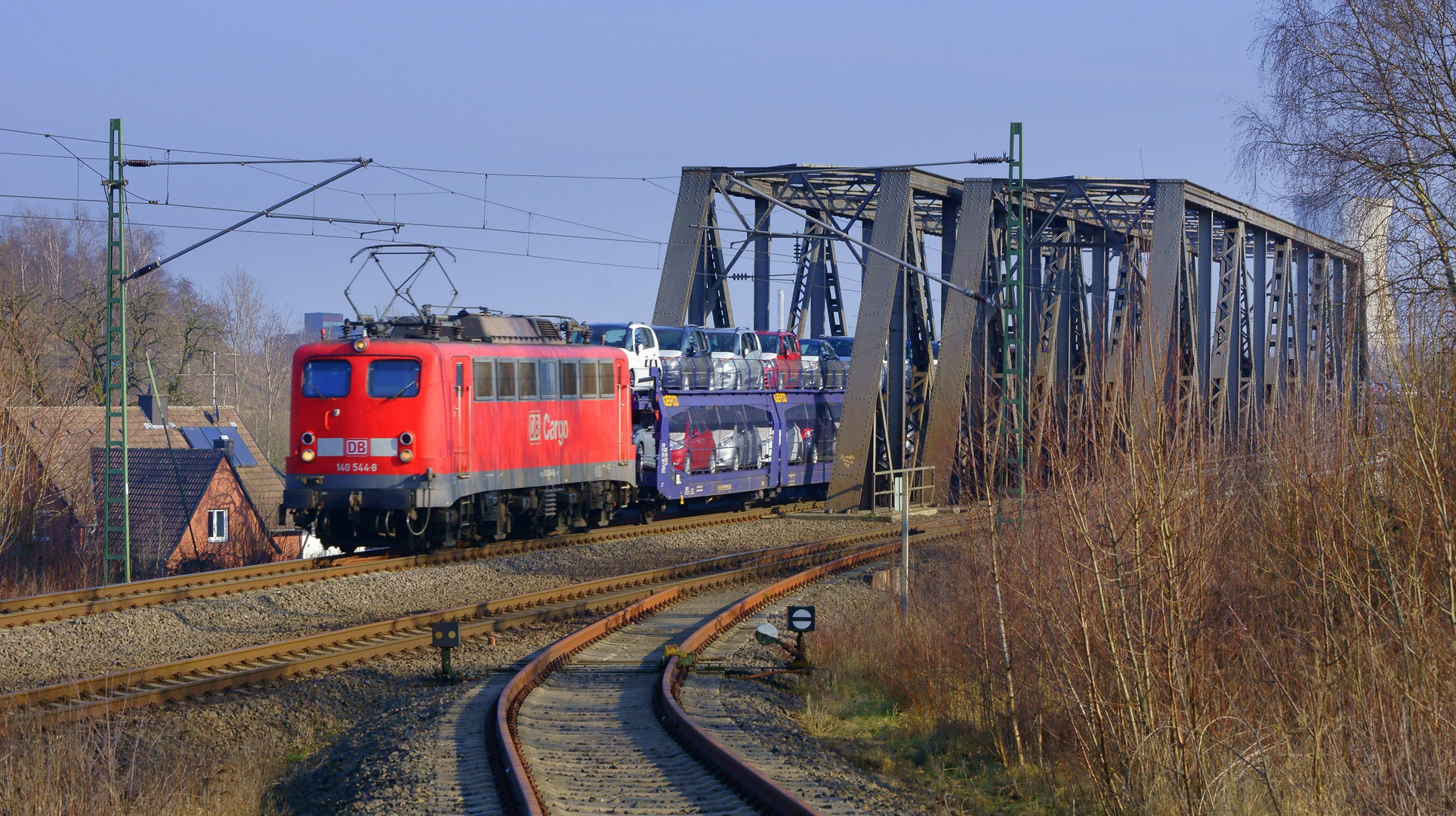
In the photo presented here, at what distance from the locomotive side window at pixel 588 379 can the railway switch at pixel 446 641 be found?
11492 millimetres

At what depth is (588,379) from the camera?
23734 millimetres

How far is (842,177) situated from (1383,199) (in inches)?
658

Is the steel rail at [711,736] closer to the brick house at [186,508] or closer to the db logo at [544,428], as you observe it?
the db logo at [544,428]

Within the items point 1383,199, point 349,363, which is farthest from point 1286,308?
point 349,363

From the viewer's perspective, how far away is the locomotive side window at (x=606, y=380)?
79.1ft

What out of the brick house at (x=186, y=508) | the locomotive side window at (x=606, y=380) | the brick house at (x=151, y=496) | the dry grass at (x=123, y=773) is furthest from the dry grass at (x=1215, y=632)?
the brick house at (x=186, y=508)

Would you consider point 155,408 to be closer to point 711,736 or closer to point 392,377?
point 392,377

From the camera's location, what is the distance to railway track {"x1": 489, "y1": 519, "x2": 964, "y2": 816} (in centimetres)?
789

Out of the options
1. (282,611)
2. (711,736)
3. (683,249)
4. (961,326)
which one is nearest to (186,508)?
(683,249)

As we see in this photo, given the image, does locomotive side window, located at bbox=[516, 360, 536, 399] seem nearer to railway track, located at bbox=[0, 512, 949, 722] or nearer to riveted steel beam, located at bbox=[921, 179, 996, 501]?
railway track, located at bbox=[0, 512, 949, 722]

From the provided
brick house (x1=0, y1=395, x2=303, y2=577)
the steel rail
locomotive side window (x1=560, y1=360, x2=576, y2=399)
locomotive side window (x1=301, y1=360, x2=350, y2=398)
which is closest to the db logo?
locomotive side window (x1=560, y1=360, x2=576, y2=399)

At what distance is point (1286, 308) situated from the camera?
42219 mm

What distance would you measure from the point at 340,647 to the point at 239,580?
4.71 metres

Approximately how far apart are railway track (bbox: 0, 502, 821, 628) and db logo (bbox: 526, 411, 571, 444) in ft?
5.82
